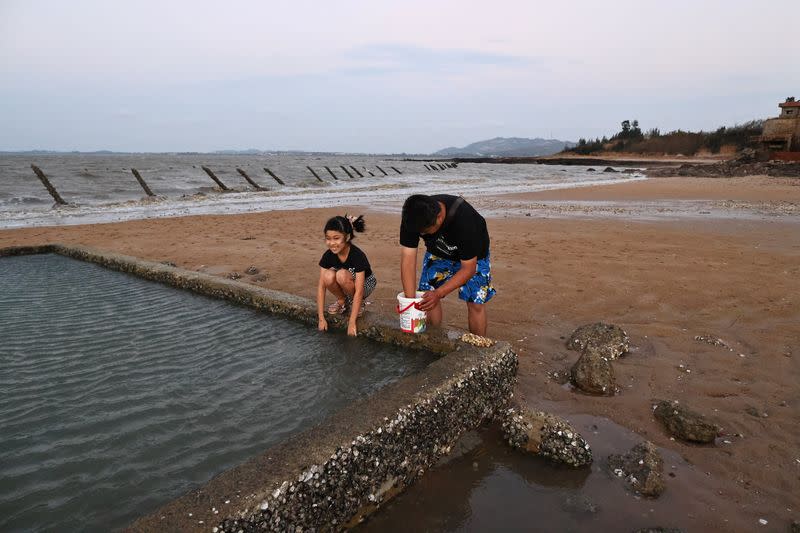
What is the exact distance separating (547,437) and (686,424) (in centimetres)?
89

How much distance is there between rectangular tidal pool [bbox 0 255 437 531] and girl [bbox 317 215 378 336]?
30 cm

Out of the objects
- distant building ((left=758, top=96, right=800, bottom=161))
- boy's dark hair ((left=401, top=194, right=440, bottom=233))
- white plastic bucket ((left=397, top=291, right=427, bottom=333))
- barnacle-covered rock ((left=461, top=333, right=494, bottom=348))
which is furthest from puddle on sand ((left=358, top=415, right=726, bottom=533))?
distant building ((left=758, top=96, right=800, bottom=161))

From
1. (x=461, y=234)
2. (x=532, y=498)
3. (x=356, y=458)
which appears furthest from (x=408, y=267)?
(x=532, y=498)

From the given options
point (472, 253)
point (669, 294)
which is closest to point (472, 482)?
point (472, 253)

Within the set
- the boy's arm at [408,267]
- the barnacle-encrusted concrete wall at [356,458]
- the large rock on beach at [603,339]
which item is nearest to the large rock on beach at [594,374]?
the large rock on beach at [603,339]

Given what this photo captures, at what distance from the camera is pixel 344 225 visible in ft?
13.7

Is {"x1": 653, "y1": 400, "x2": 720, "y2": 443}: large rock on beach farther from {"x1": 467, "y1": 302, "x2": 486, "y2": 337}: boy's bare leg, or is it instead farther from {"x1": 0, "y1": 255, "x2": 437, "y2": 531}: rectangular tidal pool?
{"x1": 0, "y1": 255, "x2": 437, "y2": 531}: rectangular tidal pool

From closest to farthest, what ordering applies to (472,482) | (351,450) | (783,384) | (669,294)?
(351,450) → (472,482) → (783,384) → (669,294)

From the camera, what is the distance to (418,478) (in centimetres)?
257

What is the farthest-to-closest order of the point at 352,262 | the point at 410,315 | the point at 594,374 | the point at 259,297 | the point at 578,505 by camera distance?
1. the point at 259,297
2. the point at 352,262
3. the point at 410,315
4. the point at 594,374
5. the point at 578,505

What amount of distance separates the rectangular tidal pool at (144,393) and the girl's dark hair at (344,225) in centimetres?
95

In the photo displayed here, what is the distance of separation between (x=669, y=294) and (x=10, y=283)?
323 inches

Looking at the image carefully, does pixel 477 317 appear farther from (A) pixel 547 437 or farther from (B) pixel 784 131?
(B) pixel 784 131

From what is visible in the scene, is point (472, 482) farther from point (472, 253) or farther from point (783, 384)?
Result: point (783, 384)
